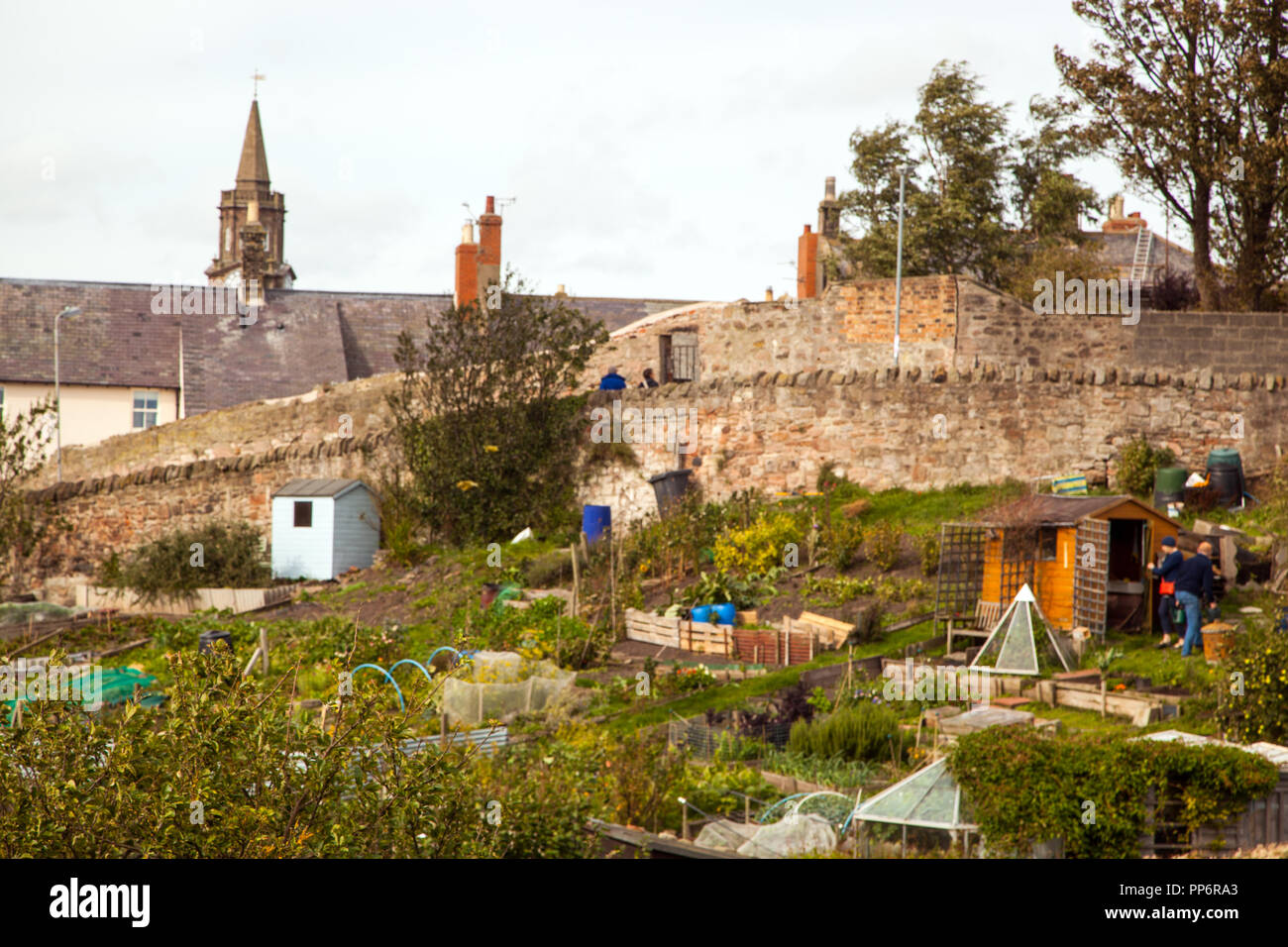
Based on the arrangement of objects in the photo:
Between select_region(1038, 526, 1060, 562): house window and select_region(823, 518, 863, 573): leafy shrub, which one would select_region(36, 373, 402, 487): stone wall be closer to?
select_region(823, 518, 863, 573): leafy shrub

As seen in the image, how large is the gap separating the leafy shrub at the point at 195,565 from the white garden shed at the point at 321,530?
17.7 inches

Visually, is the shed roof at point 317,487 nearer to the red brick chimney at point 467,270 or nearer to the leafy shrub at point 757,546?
the leafy shrub at point 757,546

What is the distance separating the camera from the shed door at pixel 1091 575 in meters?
16.7

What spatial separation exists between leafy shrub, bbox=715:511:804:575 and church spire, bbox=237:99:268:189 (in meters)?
52.4

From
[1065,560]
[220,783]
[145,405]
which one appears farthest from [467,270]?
[220,783]

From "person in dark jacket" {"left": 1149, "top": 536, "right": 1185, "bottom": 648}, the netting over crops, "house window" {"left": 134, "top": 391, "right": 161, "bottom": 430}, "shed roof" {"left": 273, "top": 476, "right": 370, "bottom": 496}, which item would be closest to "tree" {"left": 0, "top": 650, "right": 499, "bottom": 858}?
the netting over crops

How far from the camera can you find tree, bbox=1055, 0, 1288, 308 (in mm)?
23953

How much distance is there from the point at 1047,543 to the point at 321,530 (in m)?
12.4

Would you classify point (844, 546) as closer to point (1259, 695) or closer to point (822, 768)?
point (822, 768)

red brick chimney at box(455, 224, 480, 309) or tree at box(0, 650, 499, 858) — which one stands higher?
red brick chimney at box(455, 224, 480, 309)

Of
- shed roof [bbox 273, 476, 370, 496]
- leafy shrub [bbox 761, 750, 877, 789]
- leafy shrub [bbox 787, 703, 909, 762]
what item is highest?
shed roof [bbox 273, 476, 370, 496]

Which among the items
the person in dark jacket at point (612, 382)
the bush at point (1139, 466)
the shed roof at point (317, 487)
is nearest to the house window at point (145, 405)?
the shed roof at point (317, 487)
